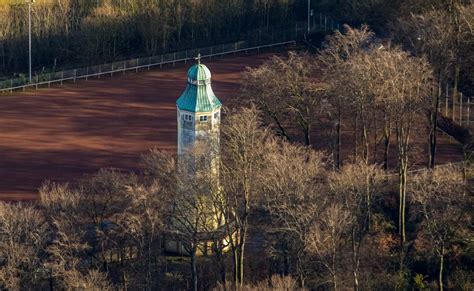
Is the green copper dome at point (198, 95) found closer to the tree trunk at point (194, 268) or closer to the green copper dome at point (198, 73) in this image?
the green copper dome at point (198, 73)

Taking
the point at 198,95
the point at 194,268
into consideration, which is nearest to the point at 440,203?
the point at 194,268

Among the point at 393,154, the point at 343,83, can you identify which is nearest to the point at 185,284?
the point at 343,83

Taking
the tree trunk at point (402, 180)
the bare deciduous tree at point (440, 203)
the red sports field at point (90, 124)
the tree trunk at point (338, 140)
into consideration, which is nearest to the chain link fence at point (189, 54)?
the red sports field at point (90, 124)

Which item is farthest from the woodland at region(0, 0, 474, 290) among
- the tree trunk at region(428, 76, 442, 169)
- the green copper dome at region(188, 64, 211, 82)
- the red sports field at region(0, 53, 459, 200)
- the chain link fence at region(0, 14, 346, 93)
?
the chain link fence at region(0, 14, 346, 93)

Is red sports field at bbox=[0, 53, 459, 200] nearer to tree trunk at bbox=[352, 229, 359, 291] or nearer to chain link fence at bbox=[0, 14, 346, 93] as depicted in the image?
chain link fence at bbox=[0, 14, 346, 93]

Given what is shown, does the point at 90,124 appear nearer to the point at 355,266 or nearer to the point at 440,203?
the point at 355,266

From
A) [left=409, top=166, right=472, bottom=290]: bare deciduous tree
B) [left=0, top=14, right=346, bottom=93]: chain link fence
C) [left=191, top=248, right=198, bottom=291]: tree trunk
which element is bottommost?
[left=191, top=248, right=198, bottom=291]: tree trunk
